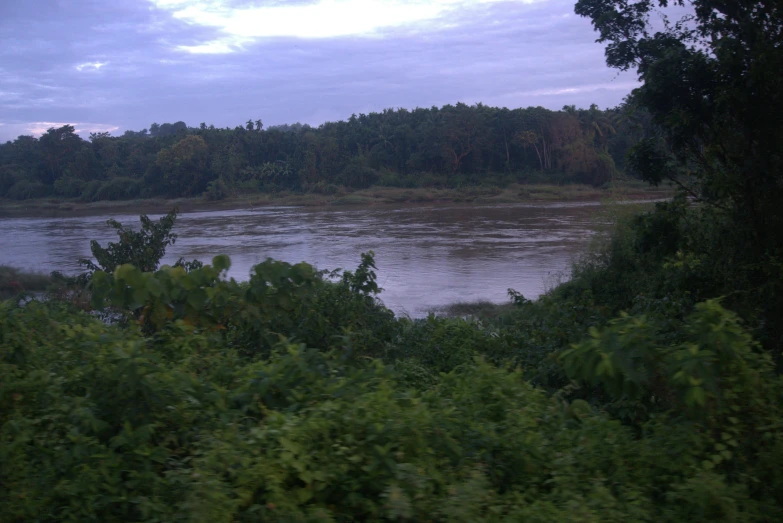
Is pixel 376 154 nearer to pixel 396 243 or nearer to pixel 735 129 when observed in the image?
pixel 396 243

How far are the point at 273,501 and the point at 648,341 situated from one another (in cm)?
214

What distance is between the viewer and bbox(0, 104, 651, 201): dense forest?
5034 cm

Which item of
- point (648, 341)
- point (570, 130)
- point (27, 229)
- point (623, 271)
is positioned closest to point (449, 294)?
point (623, 271)

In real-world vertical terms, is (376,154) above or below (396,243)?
above

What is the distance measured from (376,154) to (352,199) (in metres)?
12.0

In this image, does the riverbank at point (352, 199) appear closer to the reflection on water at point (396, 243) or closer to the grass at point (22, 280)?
the reflection on water at point (396, 243)

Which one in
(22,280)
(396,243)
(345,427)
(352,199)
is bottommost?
(396,243)

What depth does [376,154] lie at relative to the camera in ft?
198

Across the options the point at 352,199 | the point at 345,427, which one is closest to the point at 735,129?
the point at 345,427

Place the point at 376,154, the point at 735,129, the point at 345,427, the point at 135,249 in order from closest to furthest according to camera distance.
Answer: the point at 345,427 < the point at 735,129 < the point at 135,249 < the point at 376,154

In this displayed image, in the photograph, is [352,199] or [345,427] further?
[352,199]

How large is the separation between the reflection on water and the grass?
96 centimetres

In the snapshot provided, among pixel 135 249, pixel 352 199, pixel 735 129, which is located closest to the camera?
pixel 735 129

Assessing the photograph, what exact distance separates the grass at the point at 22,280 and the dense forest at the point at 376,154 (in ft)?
103
